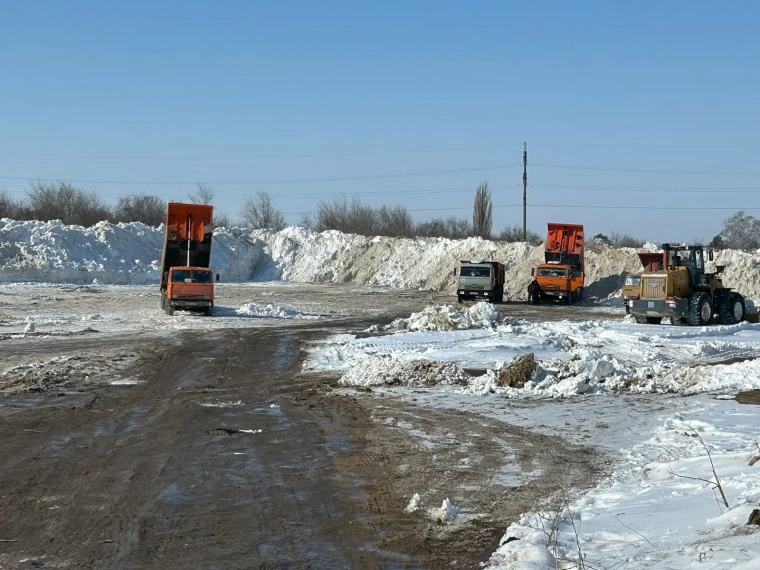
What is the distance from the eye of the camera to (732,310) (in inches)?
1256

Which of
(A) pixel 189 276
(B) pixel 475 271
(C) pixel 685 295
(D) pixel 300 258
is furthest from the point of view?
(D) pixel 300 258

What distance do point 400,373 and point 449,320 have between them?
10.2 meters

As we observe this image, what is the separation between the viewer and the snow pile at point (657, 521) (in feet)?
19.4

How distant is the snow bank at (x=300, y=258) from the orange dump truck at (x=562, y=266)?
403cm

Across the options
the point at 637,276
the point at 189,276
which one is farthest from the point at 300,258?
the point at 189,276

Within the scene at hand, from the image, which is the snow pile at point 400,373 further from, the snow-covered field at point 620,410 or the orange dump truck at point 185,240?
the orange dump truck at point 185,240

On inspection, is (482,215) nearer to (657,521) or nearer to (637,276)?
(637,276)

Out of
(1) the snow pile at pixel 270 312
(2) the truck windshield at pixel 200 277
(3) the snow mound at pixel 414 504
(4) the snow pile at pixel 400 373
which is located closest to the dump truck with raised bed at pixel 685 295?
(1) the snow pile at pixel 270 312

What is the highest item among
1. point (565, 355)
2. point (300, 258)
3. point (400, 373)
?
point (300, 258)

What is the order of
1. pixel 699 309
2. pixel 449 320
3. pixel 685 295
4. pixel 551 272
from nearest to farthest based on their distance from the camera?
pixel 449 320 < pixel 699 309 < pixel 685 295 < pixel 551 272

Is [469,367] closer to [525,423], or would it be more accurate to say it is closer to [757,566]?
[525,423]

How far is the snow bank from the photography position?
52.3 m

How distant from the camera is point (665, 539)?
6.59 metres

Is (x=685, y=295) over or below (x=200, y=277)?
below
